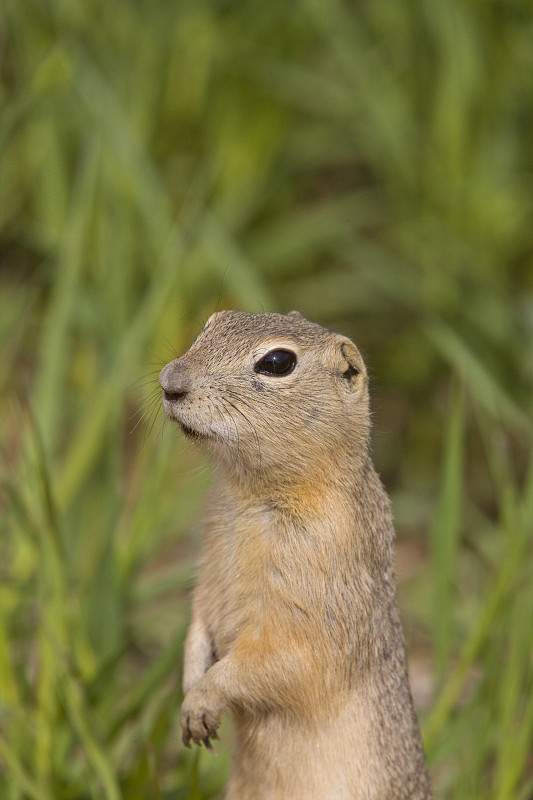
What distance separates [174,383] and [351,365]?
521 mm

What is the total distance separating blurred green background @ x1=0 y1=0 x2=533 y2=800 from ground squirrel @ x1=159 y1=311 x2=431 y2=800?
110cm

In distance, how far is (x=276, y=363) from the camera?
244 centimetres

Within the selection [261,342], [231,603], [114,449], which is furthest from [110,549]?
[261,342]

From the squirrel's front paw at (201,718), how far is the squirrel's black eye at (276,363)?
0.69 meters

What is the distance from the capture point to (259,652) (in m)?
2.41

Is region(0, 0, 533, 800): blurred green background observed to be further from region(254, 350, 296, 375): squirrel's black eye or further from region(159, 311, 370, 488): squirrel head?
region(254, 350, 296, 375): squirrel's black eye

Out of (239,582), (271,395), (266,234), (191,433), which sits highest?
(266,234)

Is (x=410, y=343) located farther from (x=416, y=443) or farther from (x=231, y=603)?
(x=231, y=603)

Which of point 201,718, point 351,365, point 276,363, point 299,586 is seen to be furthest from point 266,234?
point 201,718

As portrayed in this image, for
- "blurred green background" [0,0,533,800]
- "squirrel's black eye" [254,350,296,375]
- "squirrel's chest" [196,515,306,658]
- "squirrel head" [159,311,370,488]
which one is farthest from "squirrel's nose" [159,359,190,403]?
"blurred green background" [0,0,533,800]

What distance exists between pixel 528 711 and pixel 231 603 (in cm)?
86

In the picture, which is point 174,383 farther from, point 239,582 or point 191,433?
point 239,582

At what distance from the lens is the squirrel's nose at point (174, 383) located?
225cm

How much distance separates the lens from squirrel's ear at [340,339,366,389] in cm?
259
